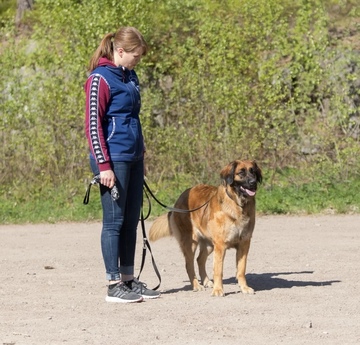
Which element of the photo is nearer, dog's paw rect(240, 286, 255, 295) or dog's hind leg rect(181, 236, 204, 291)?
dog's paw rect(240, 286, 255, 295)

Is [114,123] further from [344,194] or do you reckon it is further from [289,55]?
[289,55]

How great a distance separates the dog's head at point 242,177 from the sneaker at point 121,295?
1.18 metres

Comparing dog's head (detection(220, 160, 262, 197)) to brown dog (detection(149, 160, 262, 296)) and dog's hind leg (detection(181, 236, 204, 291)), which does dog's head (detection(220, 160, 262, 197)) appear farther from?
dog's hind leg (detection(181, 236, 204, 291))

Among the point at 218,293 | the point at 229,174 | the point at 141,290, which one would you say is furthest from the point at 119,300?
the point at 229,174

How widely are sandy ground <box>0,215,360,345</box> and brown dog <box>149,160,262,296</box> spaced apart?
0.24m

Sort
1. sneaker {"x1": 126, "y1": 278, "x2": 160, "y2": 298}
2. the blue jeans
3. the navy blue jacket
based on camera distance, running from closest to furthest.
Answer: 1. the navy blue jacket
2. the blue jeans
3. sneaker {"x1": 126, "y1": 278, "x2": 160, "y2": 298}

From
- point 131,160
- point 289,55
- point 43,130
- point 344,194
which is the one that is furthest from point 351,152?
point 131,160

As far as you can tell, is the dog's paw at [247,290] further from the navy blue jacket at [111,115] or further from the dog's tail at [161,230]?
the navy blue jacket at [111,115]

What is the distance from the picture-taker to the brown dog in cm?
777

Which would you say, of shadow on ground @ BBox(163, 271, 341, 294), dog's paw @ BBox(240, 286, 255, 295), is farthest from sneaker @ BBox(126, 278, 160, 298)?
dog's paw @ BBox(240, 286, 255, 295)

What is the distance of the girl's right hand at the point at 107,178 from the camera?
7137mm

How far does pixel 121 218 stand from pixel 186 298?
0.88m

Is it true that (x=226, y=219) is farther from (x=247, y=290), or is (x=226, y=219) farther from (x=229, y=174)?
(x=247, y=290)

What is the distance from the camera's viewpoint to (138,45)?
7.19m
